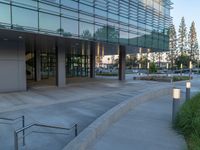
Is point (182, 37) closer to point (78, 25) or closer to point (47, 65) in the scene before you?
point (47, 65)

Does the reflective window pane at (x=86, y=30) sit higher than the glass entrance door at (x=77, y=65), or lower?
higher

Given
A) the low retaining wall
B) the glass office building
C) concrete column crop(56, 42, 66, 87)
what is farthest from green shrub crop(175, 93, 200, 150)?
concrete column crop(56, 42, 66, 87)

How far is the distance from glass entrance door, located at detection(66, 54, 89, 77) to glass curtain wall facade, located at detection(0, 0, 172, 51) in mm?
13133

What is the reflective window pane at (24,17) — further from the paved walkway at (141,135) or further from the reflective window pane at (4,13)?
the paved walkway at (141,135)

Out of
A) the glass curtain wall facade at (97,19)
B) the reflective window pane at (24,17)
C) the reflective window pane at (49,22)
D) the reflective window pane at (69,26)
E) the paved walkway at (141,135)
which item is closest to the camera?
the paved walkway at (141,135)

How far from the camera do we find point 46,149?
18.0 ft

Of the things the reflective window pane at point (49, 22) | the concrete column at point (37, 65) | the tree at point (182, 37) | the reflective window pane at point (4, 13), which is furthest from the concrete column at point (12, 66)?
the tree at point (182, 37)

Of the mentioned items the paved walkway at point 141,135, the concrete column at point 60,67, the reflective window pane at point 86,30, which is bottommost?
the paved walkway at point 141,135

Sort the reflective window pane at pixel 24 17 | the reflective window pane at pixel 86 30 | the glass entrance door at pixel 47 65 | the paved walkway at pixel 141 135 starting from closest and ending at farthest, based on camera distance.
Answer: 1. the paved walkway at pixel 141 135
2. the reflective window pane at pixel 24 17
3. the reflective window pane at pixel 86 30
4. the glass entrance door at pixel 47 65

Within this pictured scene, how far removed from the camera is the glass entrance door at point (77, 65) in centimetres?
3366

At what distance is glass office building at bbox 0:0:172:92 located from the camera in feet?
44.4

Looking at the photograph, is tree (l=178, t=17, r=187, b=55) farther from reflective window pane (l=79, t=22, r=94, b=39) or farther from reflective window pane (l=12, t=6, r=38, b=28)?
reflective window pane (l=12, t=6, r=38, b=28)

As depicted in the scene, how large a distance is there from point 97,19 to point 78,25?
2.44 meters

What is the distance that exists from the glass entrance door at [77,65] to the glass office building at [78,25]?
273 cm
